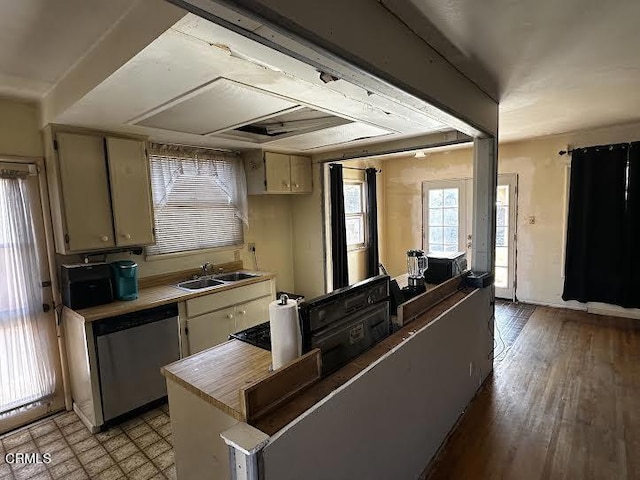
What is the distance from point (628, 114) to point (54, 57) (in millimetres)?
4862

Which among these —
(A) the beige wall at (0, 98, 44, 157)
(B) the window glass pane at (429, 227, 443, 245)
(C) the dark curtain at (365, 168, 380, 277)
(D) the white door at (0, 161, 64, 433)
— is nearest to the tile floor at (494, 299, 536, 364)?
(B) the window glass pane at (429, 227, 443, 245)

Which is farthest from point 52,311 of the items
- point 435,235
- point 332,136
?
point 435,235

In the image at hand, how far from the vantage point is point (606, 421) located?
7.82ft

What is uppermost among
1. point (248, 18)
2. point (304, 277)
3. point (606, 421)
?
point (248, 18)

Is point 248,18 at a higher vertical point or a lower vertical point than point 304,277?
higher

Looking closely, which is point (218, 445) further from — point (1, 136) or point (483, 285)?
point (1, 136)

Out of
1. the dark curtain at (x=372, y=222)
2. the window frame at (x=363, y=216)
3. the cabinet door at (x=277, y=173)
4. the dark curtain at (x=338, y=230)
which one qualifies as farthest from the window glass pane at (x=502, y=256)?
the cabinet door at (x=277, y=173)

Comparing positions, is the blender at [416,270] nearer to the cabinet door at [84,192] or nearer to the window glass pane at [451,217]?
the cabinet door at [84,192]

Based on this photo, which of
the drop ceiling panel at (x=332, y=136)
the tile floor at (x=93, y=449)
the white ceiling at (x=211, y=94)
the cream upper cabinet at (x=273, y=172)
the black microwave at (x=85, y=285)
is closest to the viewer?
the white ceiling at (x=211, y=94)

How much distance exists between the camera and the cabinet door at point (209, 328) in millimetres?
2928

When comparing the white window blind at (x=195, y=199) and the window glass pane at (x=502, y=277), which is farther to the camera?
the window glass pane at (x=502, y=277)

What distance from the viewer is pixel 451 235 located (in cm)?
546

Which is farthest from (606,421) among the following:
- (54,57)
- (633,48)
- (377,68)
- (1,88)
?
(1,88)

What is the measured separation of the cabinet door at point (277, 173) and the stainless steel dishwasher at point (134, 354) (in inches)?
69.9
